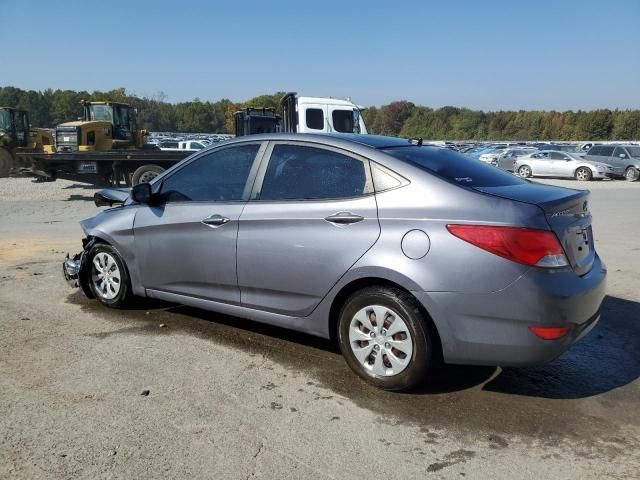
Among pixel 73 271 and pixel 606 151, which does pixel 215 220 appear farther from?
pixel 606 151

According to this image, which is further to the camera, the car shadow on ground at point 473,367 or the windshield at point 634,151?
the windshield at point 634,151

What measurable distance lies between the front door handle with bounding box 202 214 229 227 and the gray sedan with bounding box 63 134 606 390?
0.01 metres

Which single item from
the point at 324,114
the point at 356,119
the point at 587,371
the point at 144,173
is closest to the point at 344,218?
the point at 587,371

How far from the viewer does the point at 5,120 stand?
2641 cm

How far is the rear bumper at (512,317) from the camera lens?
10.8 ft

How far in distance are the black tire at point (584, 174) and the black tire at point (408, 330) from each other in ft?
87.0

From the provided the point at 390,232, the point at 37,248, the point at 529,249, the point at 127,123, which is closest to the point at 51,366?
the point at 390,232

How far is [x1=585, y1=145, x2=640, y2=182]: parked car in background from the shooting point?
2702 centimetres

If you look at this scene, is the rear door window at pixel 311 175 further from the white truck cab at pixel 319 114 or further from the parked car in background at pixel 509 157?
the parked car in background at pixel 509 157

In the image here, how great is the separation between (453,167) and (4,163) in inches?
1030

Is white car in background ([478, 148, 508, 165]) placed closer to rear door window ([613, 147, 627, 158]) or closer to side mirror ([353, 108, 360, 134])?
rear door window ([613, 147, 627, 158])

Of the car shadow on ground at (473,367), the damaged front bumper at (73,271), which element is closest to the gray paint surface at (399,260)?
the car shadow on ground at (473,367)

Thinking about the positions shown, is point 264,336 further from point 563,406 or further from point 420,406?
point 563,406

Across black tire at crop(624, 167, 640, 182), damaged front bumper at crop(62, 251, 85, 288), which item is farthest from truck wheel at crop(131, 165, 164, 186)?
black tire at crop(624, 167, 640, 182)
